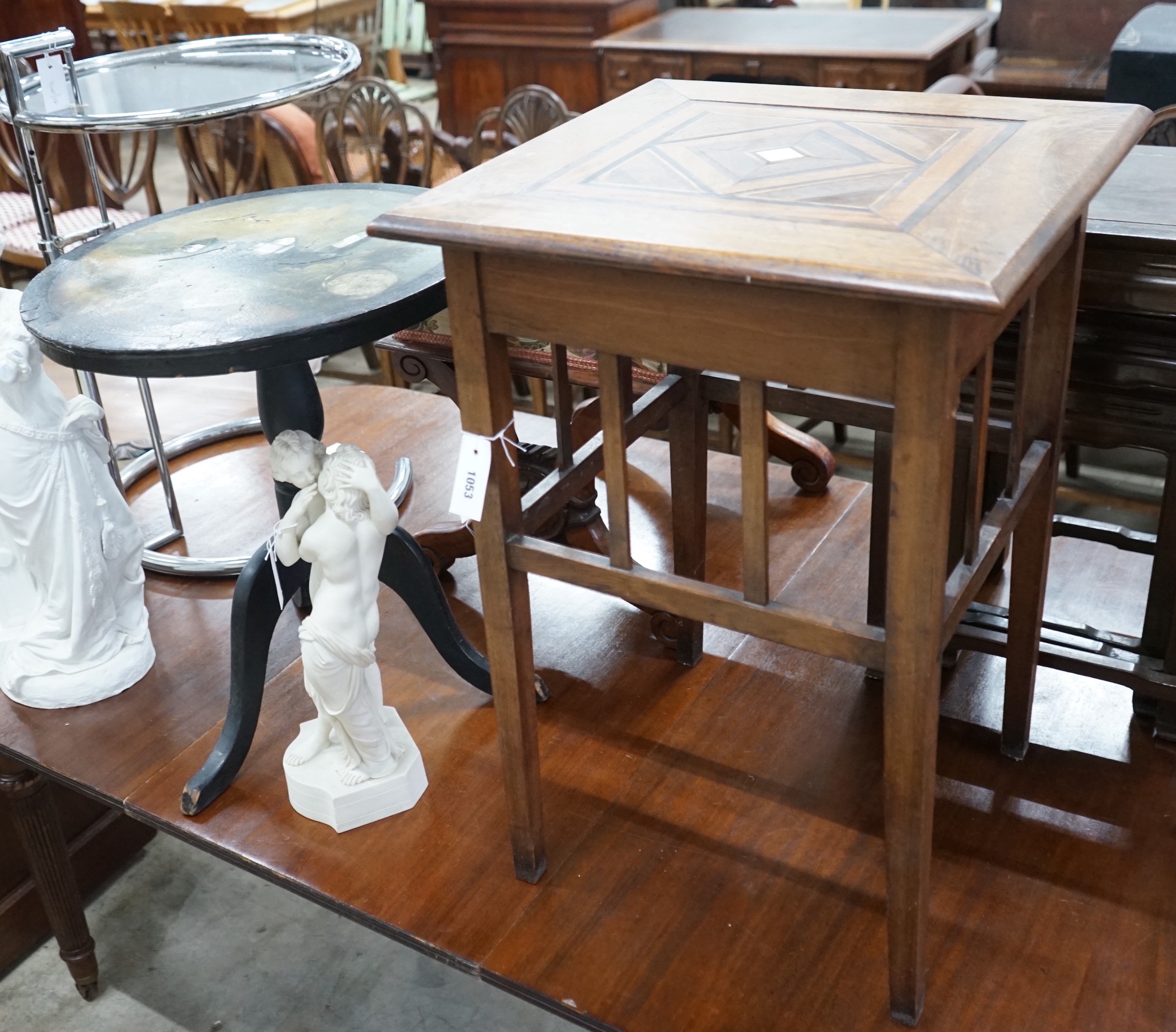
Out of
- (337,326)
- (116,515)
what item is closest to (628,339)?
(337,326)

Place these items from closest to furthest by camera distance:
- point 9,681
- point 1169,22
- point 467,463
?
point 467,463, point 9,681, point 1169,22

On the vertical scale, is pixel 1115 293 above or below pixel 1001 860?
above

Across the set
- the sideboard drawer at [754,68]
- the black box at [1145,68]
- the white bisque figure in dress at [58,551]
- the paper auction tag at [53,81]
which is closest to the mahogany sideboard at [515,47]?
the sideboard drawer at [754,68]

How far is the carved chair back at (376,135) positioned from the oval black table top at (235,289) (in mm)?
1679

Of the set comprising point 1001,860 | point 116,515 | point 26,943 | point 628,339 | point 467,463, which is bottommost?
point 26,943

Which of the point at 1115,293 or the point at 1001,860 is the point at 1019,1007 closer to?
the point at 1001,860

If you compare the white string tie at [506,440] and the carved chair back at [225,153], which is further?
the carved chair back at [225,153]

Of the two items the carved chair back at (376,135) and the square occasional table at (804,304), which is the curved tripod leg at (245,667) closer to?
the square occasional table at (804,304)

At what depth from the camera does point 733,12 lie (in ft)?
16.0

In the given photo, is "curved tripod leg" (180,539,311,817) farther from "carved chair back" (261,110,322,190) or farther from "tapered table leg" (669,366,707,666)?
"carved chair back" (261,110,322,190)

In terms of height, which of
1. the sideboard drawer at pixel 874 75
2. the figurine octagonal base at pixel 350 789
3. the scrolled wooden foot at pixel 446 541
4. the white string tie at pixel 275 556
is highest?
the sideboard drawer at pixel 874 75

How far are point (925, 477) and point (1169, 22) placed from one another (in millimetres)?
3112

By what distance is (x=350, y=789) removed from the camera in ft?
5.26

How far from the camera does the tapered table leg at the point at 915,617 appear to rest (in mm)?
995
